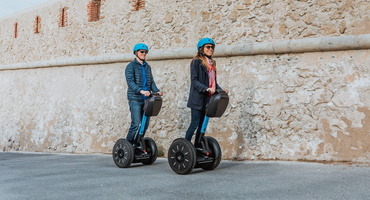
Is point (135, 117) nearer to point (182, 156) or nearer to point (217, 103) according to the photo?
point (182, 156)

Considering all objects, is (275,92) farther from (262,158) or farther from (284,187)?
(284,187)

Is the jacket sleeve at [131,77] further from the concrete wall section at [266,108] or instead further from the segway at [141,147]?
the concrete wall section at [266,108]

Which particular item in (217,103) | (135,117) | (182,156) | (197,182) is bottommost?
(197,182)

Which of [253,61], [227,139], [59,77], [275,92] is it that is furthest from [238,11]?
[59,77]

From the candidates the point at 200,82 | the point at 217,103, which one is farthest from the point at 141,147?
the point at 217,103

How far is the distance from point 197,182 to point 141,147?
1.65 m

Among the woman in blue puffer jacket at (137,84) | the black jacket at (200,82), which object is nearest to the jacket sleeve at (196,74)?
the black jacket at (200,82)

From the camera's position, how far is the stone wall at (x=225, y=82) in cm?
580

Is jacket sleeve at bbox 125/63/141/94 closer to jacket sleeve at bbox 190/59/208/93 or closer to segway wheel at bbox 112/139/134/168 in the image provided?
segway wheel at bbox 112/139/134/168

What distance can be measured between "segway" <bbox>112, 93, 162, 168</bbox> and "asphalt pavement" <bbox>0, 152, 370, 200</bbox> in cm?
15

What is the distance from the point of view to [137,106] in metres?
5.73

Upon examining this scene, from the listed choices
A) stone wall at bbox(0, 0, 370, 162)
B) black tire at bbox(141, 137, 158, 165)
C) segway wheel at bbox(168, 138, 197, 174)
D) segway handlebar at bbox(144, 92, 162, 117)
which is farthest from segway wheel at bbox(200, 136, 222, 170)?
stone wall at bbox(0, 0, 370, 162)

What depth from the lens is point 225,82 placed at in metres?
7.03

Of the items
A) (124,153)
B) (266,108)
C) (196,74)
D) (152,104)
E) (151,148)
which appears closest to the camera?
(196,74)
